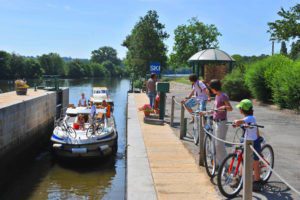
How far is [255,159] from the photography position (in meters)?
7.11

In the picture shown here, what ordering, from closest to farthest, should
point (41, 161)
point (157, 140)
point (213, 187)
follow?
point (213, 187) < point (157, 140) < point (41, 161)

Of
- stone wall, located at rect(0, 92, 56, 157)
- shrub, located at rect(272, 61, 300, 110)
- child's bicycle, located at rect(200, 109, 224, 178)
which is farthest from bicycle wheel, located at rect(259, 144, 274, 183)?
shrub, located at rect(272, 61, 300, 110)

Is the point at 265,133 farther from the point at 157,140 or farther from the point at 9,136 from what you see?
the point at 9,136

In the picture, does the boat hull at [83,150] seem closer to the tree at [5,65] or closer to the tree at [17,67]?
the tree at [5,65]

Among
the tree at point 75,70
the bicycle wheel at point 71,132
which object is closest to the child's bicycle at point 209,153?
the bicycle wheel at point 71,132

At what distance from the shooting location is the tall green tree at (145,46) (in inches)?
2803

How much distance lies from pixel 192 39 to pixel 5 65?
56104mm

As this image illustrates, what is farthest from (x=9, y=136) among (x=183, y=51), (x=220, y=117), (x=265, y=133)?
(x=183, y=51)

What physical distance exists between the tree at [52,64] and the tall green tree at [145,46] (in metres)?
70.3

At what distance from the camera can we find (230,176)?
6969 mm

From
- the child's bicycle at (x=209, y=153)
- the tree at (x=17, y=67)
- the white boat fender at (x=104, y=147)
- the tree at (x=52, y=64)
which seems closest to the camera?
the child's bicycle at (x=209, y=153)

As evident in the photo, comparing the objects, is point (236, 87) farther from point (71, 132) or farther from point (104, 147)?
point (71, 132)

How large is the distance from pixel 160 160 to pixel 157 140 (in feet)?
8.87

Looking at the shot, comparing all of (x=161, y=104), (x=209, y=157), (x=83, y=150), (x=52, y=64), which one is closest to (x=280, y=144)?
(x=209, y=157)
